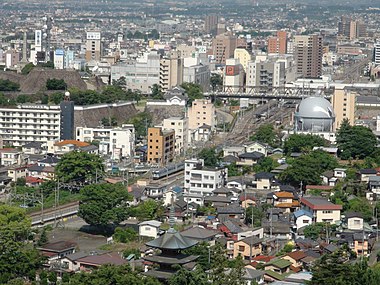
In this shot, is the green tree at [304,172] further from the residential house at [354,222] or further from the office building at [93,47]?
the office building at [93,47]

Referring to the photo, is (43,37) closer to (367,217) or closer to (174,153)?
(174,153)

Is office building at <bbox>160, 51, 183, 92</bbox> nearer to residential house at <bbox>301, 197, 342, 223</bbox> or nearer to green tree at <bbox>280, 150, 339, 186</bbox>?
green tree at <bbox>280, 150, 339, 186</bbox>

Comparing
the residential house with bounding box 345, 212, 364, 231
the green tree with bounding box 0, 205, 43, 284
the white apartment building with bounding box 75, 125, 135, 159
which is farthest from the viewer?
the white apartment building with bounding box 75, 125, 135, 159

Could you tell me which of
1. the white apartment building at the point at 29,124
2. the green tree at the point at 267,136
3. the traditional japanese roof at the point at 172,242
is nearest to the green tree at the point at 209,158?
the green tree at the point at 267,136

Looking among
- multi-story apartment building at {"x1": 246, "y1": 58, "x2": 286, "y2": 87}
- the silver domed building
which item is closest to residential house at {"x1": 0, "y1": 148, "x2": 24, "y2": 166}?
the silver domed building

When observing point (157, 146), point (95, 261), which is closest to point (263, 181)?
point (157, 146)

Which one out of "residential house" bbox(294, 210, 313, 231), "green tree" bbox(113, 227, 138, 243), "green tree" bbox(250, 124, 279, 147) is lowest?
"green tree" bbox(113, 227, 138, 243)
